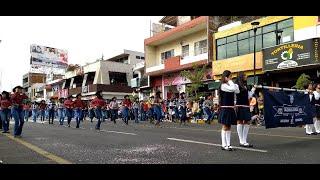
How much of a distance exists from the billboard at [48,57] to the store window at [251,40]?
45821 millimetres

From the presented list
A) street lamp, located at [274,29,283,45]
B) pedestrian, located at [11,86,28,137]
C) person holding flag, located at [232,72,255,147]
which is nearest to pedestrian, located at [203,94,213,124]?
street lamp, located at [274,29,283,45]

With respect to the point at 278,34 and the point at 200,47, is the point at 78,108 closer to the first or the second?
the point at 278,34

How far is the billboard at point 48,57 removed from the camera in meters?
71.4

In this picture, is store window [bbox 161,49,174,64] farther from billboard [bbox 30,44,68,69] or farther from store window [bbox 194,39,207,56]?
billboard [bbox 30,44,68,69]

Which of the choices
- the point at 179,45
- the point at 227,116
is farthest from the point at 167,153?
the point at 179,45

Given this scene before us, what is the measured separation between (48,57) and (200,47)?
43.4 meters

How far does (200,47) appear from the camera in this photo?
122 ft

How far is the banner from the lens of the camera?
11337mm

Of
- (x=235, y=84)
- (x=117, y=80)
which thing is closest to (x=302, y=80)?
(x=235, y=84)

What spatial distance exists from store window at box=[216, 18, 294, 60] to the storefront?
39.8 inches

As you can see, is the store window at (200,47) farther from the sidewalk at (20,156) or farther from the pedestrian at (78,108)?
the sidewalk at (20,156)

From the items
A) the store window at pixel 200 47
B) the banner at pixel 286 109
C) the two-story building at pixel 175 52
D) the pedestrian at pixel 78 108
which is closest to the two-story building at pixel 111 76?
the two-story building at pixel 175 52
